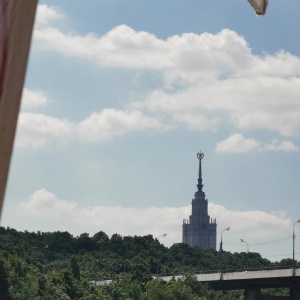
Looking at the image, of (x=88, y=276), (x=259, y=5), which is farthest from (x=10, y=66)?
(x=88, y=276)

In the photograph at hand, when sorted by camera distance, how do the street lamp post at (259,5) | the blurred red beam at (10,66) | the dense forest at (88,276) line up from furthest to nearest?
the dense forest at (88,276), the street lamp post at (259,5), the blurred red beam at (10,66)

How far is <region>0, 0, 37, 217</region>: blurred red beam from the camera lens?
1.98 m

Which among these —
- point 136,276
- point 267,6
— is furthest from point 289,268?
point 267,6

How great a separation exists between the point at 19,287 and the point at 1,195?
101433 mm

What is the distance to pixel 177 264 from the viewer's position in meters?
199

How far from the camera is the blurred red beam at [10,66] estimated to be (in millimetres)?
1979

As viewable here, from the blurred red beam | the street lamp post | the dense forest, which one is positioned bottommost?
the blurred red beam

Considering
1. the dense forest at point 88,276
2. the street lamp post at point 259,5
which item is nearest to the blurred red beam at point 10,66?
the street lamp post at point 259,5

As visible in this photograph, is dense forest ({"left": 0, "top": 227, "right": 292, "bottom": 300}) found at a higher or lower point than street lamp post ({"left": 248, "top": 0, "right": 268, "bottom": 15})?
higher

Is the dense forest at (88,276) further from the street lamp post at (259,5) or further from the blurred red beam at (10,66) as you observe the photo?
the blurred red beam at (10,66)

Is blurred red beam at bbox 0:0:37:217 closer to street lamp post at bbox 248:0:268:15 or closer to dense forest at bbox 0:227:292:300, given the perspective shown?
street lamp post at bbox 248:0:268:15

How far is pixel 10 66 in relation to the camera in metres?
2.00

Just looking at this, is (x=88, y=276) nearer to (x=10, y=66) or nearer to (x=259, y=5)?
(x=259, y=5)

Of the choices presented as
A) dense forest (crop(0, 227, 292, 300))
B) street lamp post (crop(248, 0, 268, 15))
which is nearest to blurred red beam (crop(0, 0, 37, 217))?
street lamp post (crop(248, 0, 268, 15))
